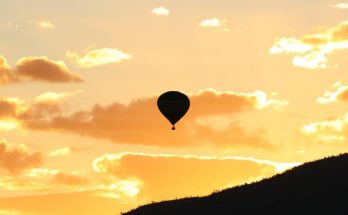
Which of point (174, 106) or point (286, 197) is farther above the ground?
point (174, 106)

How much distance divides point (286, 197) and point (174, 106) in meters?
24.7

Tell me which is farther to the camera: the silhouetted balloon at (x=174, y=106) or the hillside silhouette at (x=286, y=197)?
the silhouetted balloon at (x=174, y=106)

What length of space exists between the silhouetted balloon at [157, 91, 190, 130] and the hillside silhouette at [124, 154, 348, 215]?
12.2 metres

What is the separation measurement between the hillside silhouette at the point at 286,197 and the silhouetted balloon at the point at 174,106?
40.1 feet

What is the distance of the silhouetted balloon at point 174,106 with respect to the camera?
3782 inches

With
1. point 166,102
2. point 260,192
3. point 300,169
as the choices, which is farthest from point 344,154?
point 166,102

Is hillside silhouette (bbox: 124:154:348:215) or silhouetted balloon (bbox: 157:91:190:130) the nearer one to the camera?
hillside silhouette (bbox: 124:154:348:215)

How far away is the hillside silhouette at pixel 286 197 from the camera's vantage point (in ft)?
231

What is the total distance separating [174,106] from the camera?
9625 centimetres

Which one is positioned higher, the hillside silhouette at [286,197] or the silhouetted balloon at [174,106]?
the silhouetted balloon at [174,106]

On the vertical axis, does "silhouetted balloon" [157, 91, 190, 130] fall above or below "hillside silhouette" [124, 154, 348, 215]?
above

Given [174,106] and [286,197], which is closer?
[286,197]

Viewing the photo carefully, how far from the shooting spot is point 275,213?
7081 cm

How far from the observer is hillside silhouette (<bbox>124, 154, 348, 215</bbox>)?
7053 centimetres
